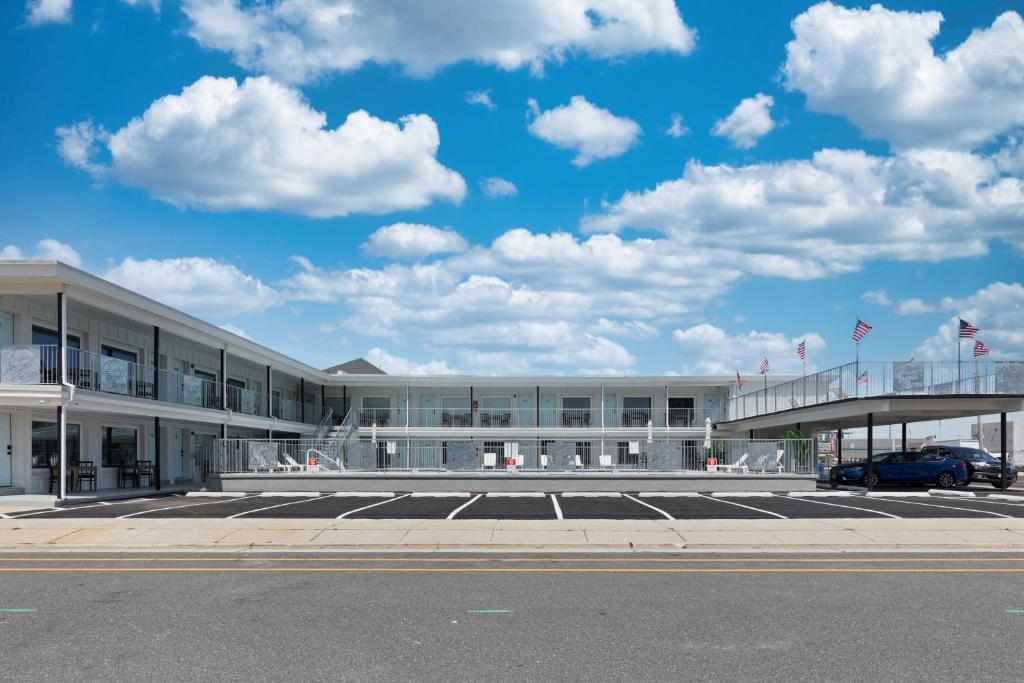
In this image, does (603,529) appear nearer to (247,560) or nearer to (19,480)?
(247,560)

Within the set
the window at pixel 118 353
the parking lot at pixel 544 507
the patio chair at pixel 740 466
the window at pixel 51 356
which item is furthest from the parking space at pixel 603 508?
the window at pixel 118 353

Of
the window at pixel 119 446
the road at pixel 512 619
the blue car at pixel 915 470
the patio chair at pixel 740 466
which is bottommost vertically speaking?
the blue car at pixel 915 470

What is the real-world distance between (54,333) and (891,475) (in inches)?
1128

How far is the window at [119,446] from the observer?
105 feet

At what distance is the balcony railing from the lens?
4978cm

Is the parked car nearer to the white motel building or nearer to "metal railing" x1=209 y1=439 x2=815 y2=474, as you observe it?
the white motel building

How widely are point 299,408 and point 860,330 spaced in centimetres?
2663

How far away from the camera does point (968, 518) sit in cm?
1834

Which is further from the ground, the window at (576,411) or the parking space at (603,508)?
the window at (576,411)

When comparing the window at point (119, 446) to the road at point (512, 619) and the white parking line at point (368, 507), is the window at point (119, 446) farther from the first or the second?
the road at point (512, 619)

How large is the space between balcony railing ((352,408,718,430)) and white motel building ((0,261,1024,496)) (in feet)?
0.34

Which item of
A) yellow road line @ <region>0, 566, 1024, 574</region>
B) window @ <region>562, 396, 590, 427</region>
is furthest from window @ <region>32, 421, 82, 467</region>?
window @ <region>562, 396, 590, 427</region>

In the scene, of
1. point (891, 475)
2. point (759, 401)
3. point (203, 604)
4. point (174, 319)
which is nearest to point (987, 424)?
point (759, 401)

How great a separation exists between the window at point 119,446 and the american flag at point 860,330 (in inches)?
1008
